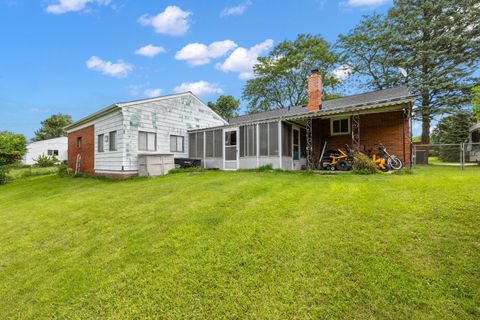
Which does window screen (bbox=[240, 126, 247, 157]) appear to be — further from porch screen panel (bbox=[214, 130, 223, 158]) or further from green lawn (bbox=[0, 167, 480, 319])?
green lawn (bbox=[0, 167, 480, 319])

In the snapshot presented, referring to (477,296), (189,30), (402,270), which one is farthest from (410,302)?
(189,30)

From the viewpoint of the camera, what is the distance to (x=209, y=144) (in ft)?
41.9

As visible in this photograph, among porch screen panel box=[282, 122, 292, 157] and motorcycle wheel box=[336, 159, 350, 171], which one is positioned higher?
porch screen panel box=[282, 122, 292, 157]

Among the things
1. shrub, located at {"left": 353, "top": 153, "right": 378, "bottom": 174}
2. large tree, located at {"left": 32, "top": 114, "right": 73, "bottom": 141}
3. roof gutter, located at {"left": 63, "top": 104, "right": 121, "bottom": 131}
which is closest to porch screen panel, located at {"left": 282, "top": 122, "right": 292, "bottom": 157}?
shrub, located at {"left": 353, "top": 153, "right": 378, "bottom": 174}

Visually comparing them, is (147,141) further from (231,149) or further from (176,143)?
(231,149)

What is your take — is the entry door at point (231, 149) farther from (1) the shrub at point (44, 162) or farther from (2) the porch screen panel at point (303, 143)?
(1) the shrub at point (44, 162)

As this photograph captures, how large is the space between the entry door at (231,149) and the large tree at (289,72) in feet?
55.0

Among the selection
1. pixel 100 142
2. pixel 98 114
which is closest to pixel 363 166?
pixel 98 114

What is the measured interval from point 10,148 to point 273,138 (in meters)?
18.0

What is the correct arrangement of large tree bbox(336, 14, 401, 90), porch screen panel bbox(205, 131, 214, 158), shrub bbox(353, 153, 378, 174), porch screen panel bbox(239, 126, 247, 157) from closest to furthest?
shrub bbox(353, 153, 378, 174) → porch screen panel bbox(239, 126, 247, 157) → porch screen panel bbox(205, 131, 214, 158) → large tree bbox(336, 14, 401, 90)

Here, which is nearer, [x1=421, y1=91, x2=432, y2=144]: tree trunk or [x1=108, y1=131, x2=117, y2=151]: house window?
[x1=108, y1=131, x2=117, y2=151]: house window

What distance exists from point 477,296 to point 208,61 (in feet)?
73.3

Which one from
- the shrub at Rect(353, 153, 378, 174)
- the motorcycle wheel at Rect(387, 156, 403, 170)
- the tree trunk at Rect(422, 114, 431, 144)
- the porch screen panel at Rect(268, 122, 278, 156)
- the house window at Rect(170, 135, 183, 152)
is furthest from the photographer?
the tree trunk at Rect(422, 114, 431, 144)

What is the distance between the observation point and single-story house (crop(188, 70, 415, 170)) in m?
9.52
